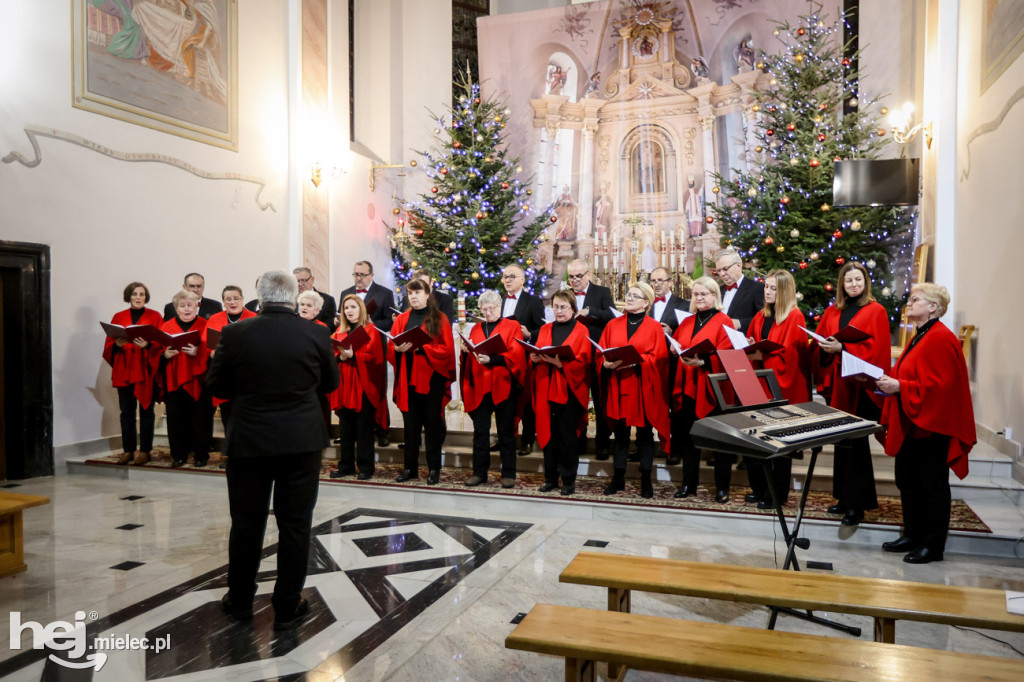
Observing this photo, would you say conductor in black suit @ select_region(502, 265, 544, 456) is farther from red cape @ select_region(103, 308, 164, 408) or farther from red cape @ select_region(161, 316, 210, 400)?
red cape @ select_region(103, 308, 164, 408)

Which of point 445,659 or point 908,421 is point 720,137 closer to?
point 908,421

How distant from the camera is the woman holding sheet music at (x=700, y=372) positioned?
550 cm

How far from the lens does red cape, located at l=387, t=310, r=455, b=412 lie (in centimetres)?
607

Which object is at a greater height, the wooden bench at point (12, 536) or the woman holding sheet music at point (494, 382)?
the woman holding sheet music at point (494, 382)

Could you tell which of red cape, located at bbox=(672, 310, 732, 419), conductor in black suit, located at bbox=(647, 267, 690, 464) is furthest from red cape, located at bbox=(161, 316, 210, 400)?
red cape, located at bbox=(672, 310, 732, 419)

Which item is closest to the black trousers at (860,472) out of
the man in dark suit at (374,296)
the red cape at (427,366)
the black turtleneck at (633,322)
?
the black turtleneck at (633,322)

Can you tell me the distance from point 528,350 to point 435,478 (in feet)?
4.36

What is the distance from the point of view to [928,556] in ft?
14.6

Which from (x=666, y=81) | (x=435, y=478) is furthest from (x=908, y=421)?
(x=666, y=81)

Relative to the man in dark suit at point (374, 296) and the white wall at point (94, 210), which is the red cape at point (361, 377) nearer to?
the man in dark suit at point (374, 296)

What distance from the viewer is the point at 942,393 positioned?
14.3 feet

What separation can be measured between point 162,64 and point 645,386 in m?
6.79

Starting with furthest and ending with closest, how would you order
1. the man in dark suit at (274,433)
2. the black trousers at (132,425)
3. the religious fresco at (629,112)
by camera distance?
the religious fresco at (629,112), the black trousers at (132,425), the man in dark suit at (274,433)

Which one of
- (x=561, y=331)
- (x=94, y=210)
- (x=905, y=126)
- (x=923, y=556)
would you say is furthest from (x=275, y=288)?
(x=905, y=126)
